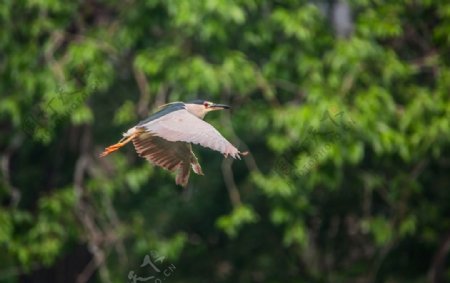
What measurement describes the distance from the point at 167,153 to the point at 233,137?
11.2ft

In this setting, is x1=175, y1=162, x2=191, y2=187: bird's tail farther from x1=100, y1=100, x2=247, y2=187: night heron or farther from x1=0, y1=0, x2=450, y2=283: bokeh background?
x1=0, y1=0, x2=450, y2=283: bokeh background

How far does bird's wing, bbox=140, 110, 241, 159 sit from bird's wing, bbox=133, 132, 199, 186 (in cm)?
11

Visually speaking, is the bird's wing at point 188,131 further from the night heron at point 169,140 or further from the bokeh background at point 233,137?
the bokeh background at point 233,137

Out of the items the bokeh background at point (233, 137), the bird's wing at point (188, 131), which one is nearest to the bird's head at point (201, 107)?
the bird's wing at point (188, 131)

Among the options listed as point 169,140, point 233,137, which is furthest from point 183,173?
point 233,137

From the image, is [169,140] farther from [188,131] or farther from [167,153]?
[167,153]

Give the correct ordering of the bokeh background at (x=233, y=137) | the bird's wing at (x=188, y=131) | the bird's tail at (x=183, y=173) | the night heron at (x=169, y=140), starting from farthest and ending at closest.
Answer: the bokeh background at (x=233, y=137) < the bird's tail at (x=183, y=173) < the night heron at (x=169, y=140) < the bird's wing at (x=188, y=131)

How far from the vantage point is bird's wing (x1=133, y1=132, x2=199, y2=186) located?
582 centimetres

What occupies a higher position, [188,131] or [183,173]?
[188,131]

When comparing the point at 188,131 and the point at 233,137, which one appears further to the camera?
the point at 233,137

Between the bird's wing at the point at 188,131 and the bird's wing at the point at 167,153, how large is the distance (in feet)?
0.35

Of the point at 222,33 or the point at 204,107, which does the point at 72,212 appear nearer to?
the point at 222,33

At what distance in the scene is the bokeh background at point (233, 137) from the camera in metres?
9.15

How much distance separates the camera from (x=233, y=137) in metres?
9.27
